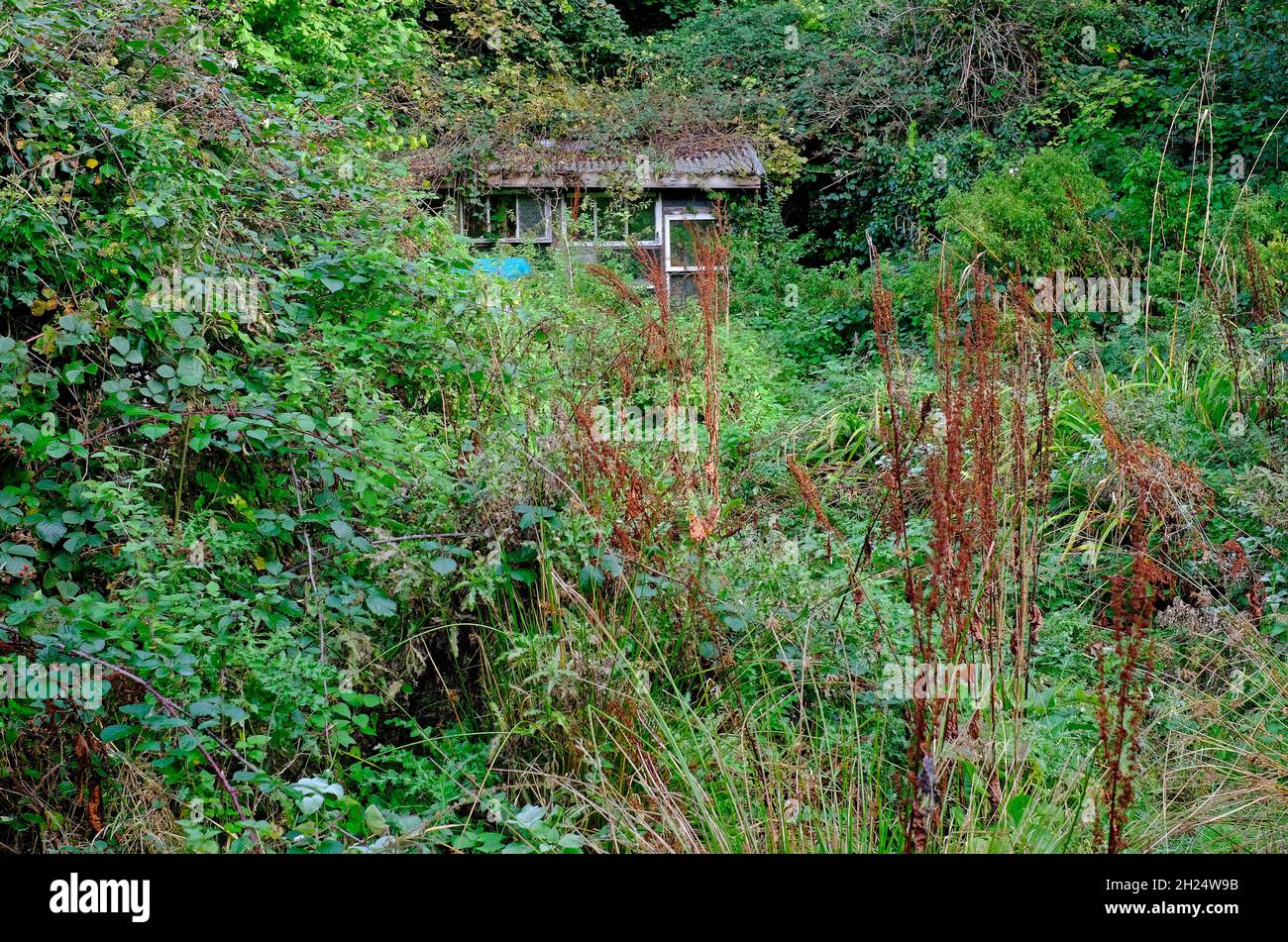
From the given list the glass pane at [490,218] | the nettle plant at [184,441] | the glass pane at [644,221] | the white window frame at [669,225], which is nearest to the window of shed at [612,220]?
the glass pane at [644,221]

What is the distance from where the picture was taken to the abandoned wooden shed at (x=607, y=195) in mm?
11648

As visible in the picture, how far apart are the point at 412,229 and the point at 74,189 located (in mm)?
1437

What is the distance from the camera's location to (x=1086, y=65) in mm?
11883

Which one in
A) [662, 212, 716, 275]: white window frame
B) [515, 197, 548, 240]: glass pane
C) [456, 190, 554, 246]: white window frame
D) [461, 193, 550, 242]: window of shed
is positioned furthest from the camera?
[662, 212, 716, 275]: white window frame

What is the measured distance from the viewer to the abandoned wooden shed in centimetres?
1165

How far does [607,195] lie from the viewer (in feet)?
39.4

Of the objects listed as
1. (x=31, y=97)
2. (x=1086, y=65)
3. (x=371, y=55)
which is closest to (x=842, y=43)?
(x=1086, y=65)

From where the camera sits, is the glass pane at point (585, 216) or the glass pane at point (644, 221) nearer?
the glass pane at point (585, 216)

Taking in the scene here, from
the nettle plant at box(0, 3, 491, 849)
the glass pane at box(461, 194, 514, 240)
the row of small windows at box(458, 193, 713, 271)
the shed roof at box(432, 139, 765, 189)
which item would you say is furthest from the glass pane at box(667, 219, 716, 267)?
the nettle plant at box(0, 3, 491, 849)

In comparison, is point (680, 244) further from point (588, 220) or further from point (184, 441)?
→ point (184, 441)

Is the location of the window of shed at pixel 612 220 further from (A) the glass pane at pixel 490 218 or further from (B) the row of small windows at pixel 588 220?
(A) the glass pane at pixel 490 218

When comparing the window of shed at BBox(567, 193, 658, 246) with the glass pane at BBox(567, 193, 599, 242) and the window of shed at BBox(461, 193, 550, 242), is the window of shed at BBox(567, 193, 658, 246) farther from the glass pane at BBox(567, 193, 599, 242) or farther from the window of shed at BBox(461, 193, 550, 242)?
the window of shed at BBox(461, 193, 550, 242)
